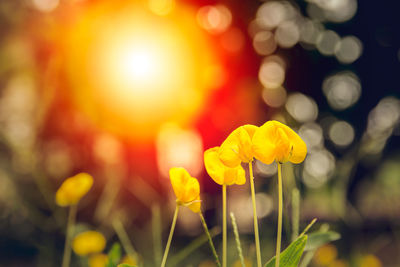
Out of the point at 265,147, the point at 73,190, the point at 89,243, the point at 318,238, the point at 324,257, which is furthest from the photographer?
the point at 324,257

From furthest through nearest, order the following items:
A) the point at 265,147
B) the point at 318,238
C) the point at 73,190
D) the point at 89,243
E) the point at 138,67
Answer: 1. the point at 138,67
2. the point at 89,243
3. the point at 73,190
4. the point at 318,238
5. the point at 265,147

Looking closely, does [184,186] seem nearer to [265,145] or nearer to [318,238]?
[265,145]

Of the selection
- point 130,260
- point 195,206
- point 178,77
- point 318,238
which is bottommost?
point 130,260

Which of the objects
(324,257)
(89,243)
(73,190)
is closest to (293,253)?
(73,190)

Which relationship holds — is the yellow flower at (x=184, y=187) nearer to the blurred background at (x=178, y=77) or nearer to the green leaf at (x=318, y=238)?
the green leaf at (x=318, y=238)

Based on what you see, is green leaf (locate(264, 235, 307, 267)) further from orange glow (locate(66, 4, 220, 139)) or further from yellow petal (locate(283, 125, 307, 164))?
orange glow (locate(66, 4, 220, 139))

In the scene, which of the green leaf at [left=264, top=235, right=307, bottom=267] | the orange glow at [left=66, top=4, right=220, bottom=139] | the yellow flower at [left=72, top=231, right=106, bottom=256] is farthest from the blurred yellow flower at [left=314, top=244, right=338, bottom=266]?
the orange glow at [left=66, top=4, right=220, bottom=139]

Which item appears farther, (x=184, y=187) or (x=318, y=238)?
(x=318, y=238)

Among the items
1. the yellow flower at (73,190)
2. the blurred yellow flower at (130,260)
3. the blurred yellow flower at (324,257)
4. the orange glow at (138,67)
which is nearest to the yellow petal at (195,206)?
the blurred yellow flower at (130,260)
